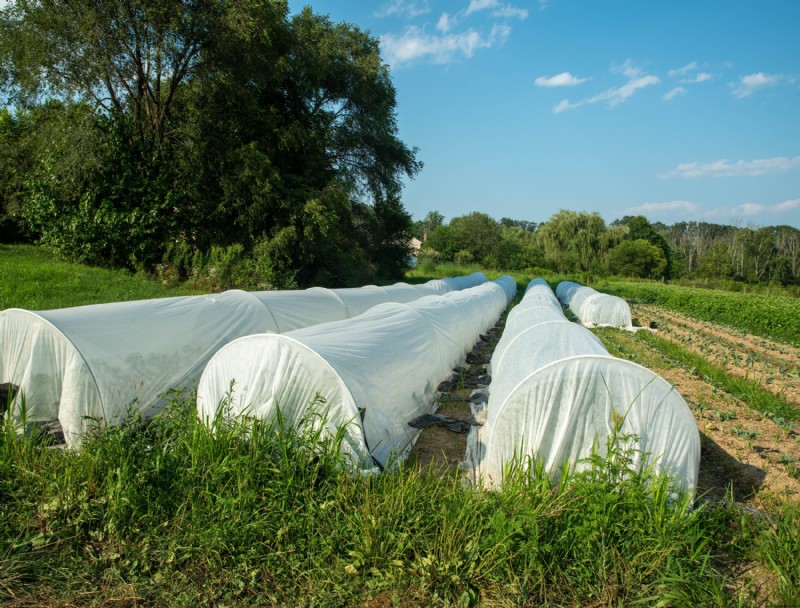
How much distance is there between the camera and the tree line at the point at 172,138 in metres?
13.5

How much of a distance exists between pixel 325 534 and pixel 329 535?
53mm

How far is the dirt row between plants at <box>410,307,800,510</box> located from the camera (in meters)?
4.21

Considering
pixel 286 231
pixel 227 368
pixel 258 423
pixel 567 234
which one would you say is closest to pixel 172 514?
pixel 258 423

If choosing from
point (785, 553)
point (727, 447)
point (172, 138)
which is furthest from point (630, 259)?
point (785, 553)

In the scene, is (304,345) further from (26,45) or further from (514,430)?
(26,45)

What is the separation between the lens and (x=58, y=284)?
11.0 m

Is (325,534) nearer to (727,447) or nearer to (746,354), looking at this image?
(727,447)

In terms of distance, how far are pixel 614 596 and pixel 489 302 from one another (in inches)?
434

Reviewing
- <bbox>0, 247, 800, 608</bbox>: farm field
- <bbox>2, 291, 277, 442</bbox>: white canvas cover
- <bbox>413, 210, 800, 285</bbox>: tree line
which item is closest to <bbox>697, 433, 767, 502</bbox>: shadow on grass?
<bbox>0, 247, 800, 608</bbox>: farm field

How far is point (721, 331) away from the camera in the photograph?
15609 mm

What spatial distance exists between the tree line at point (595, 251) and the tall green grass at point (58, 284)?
33.6 m

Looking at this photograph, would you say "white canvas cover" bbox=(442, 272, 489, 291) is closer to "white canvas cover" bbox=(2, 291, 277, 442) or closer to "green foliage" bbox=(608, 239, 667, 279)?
"white canvas cover" bbox=(2, 291, 277, 442)

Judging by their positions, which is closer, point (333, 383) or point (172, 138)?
point (333, 383)

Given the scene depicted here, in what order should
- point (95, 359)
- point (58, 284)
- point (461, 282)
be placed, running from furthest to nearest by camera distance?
1. point (461, 282)
2. point (58, 284)
3. point (95, 359)
